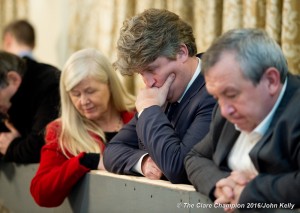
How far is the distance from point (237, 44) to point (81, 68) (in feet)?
4.04

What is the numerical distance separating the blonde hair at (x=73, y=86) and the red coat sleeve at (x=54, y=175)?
0.05 m

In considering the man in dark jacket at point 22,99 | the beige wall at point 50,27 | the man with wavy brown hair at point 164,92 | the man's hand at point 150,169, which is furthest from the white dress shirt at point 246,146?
the beige wall at point 50,27

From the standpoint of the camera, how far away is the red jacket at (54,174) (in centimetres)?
270

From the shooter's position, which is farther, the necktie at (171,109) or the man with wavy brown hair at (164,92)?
the necktie at (171,109)

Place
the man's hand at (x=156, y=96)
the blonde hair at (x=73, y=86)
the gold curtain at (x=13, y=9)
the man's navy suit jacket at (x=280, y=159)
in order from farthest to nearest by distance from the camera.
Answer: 1. the gold curtain at (x=13, y=9)
2. the blonde hair at (x=73, y=86)
3. the man's hand at (x=156, y=96)
4. the man's navy suit jacket at (x=280, y=159)

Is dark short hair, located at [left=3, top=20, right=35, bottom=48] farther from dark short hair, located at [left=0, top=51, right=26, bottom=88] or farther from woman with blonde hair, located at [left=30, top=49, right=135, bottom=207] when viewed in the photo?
woman with blonde hair, located at [left=30, top=49, right=135, bottom=207]

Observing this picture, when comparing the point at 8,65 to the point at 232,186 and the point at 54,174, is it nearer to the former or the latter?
the point at 54,174

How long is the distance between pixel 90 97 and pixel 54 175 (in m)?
0.39

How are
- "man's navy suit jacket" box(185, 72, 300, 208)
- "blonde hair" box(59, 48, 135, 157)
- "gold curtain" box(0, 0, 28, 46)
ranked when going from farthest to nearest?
"gold curtain" box(0, 0, 28, 46)
"blonde hair" box(59, 48, 135, 157)
"man's navy suit jacket" box(185, 72, 300, 208)

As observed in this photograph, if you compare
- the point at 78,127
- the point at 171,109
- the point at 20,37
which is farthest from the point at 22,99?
the point at 20,37

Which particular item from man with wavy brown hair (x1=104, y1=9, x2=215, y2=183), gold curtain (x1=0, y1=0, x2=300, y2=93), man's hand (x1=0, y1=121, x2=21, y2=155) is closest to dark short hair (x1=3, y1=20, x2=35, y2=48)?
gold curtain (x1=0, y1=0, x2=300, y2=93)

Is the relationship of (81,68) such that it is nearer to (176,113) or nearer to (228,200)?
(176,113)

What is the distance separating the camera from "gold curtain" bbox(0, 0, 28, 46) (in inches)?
197

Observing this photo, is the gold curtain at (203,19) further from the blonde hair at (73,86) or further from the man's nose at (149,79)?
the man's nose at (149,79)
